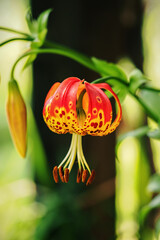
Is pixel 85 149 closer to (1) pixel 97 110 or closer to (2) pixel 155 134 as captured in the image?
(2) pixel 155 134

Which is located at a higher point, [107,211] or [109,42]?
[109,42]

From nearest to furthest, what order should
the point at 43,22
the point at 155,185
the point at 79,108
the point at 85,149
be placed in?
1. the point at 79,108
2. the point at 43,22
3. the point at 155,185
4. the point at 85,149

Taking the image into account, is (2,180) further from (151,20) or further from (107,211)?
(151,20)

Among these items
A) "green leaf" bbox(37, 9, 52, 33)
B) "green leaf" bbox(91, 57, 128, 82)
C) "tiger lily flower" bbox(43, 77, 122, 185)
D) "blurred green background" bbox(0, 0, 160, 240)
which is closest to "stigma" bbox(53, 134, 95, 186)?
"tiger lily flower" bbox(43, 77, 122, 185)

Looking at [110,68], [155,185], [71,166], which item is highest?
[110,68]

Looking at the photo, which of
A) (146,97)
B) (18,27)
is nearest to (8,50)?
(18,27)

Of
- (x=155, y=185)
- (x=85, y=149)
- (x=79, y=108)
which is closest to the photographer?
(x=79, y=108)

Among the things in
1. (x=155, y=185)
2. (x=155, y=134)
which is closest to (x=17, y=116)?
(x=155, y=134)

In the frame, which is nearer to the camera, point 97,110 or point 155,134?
point 97,110

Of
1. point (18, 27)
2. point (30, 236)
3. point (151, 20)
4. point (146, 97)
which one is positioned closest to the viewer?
point (146, 97)

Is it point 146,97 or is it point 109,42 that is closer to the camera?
point 146,97
